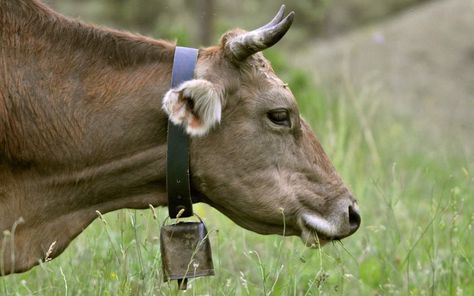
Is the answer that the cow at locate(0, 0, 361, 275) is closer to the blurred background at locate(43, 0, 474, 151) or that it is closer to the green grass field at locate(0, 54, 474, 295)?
the green grass field at locate(0, 54, 474, 295)

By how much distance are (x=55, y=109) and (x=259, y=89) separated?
3.47ft

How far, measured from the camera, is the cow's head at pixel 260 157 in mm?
4914

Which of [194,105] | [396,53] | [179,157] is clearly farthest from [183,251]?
[396,53]

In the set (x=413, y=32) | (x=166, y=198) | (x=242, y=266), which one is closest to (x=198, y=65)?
(x=166, y=198)

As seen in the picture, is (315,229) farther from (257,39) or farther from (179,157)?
(257,39)

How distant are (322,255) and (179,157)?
1.37 meters

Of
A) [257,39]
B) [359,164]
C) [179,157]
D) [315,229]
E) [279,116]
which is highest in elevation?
[257,39]

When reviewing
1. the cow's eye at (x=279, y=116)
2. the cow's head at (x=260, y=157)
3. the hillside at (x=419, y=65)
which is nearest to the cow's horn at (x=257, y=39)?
the cow's head at (x=260, y=157)

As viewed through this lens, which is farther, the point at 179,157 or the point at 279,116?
the point at 279,116

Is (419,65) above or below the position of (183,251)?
below

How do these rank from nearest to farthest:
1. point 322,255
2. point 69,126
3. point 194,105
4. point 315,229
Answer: point 194,105 → point 69,126 → point 315,229 → point 322,255

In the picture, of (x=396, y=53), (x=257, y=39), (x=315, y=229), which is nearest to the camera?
(x=257, y=39)

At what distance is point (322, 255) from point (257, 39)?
A: 1583mm

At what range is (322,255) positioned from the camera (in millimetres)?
5785
